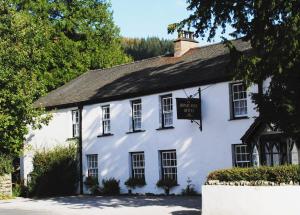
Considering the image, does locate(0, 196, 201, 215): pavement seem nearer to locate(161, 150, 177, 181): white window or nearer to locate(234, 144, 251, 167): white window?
locate(234, 144, 251, 167): white window

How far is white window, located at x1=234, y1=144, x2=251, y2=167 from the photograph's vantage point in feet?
75.8

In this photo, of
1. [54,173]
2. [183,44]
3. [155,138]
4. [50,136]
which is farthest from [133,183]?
[183,44]

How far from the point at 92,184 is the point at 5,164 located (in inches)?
193

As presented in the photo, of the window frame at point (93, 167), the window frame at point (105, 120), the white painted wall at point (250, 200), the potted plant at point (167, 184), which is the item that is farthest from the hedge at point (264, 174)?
the window frame at point (93, 167)

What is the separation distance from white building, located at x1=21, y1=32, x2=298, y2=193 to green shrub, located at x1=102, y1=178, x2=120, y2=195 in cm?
28

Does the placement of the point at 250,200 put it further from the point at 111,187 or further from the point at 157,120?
the point at 111,187

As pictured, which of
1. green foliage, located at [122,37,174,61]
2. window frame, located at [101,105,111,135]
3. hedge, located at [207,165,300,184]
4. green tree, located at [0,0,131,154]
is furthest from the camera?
green foliage, located at [122,37,174,61]

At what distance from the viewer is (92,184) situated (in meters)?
29.9

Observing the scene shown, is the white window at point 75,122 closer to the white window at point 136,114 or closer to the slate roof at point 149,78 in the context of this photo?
the slate roof at point 149,78

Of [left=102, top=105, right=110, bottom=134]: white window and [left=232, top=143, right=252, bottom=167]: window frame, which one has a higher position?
[left=102, top=105, right=110, bottom=134]: white window

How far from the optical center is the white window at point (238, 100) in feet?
77.1

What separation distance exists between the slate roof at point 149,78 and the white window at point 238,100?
62 centimetres

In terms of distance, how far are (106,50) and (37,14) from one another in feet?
21.6

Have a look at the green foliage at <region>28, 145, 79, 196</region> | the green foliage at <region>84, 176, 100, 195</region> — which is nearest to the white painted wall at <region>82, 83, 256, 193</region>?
the green foliage at <region>84, 176, 100, 195</region>
